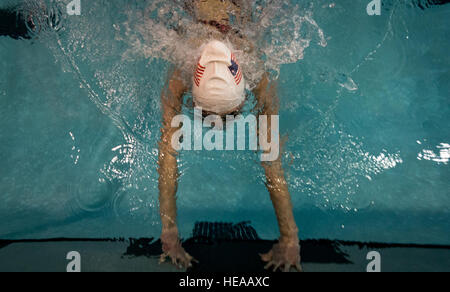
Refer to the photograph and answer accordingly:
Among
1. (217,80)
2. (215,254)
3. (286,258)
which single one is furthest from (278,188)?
(217,80)

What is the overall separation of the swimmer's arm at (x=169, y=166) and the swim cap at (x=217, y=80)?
0.36 meters

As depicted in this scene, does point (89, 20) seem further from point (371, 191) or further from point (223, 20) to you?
point (371, 191)

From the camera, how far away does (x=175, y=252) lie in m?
1.59

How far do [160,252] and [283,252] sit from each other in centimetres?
59

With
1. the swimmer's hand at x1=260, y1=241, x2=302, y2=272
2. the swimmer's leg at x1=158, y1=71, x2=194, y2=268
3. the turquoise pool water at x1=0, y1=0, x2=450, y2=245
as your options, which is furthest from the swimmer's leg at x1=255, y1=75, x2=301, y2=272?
the swimmer's leg at x1=158, y1=71, x2=194, y2=268

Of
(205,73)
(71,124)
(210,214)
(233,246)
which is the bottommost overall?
(233,246)

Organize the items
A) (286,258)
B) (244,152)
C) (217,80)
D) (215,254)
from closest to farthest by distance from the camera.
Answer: (217,80) < (286,258) < (215,254) < (244,152)

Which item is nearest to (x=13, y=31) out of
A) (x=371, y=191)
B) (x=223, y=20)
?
(x=223, y=20)

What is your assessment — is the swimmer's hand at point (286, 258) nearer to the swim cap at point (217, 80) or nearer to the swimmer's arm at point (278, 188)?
the swimmer's arm at point (278, 188)

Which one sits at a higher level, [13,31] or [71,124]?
[13,31]

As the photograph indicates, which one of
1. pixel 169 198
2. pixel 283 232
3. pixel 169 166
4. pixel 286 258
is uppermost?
pixel 169 166

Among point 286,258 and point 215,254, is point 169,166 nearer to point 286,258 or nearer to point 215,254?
point 215,254

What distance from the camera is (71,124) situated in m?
2.28

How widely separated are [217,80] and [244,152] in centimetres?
94
